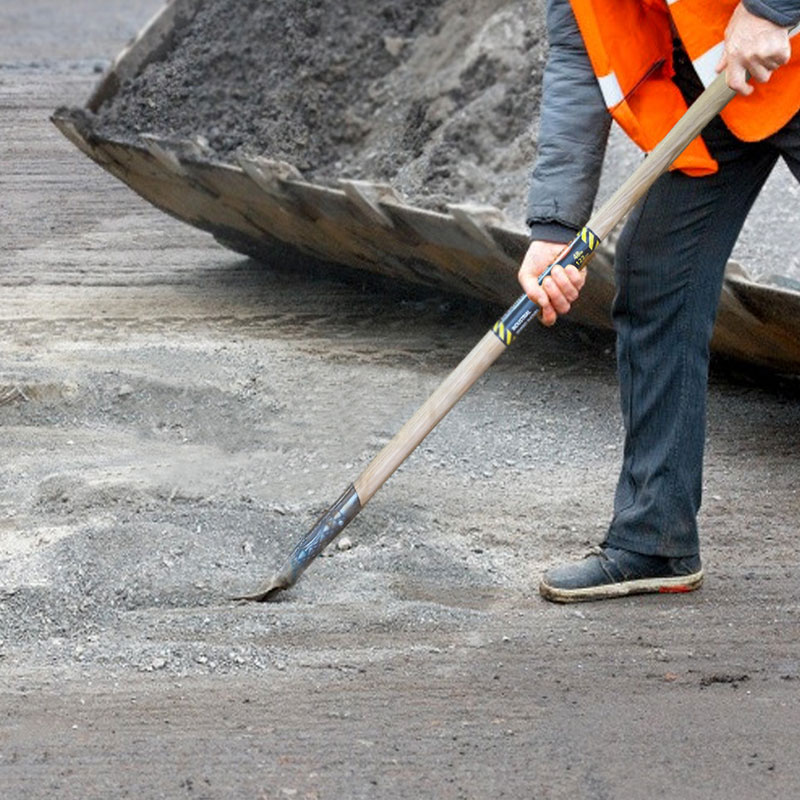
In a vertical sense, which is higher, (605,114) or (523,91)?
(605,114)

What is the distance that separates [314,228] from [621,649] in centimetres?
280

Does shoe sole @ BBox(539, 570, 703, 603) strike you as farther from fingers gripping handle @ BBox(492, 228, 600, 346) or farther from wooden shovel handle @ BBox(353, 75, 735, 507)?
fingers gripping handle @ BBox(492, 228, 600, 346)

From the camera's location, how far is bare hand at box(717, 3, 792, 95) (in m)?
2.92

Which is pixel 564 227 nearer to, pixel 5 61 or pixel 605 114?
pixel 605 114

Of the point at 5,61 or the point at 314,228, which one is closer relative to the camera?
the point at 314,228

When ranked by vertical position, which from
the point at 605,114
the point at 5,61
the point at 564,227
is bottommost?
the point at 5,61

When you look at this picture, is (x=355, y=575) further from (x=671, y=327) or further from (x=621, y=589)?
(x=671, y=327)

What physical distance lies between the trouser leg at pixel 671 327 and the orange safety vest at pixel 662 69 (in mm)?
87

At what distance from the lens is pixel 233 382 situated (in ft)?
16.2

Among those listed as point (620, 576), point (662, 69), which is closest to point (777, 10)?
point (662, 69)

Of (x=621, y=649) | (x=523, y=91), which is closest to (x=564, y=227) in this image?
(x=621, y=649)

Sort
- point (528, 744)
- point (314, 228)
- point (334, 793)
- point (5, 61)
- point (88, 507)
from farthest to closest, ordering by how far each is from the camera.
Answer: point (5, 61) < point (314, 228) < point (88, 507) < point (528, 744) < point (334, 793)

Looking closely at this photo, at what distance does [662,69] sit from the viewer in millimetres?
3188

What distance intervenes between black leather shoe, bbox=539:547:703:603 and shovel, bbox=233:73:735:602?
0.47 metres
